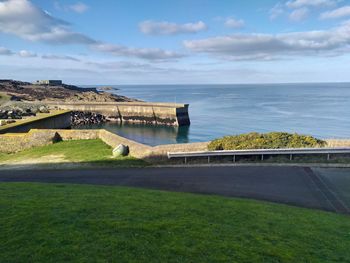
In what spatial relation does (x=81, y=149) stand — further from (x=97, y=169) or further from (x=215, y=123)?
(x=215, y=123)

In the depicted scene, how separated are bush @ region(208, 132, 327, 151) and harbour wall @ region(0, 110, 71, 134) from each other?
16675 millimetres

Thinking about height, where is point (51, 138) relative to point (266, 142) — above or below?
below

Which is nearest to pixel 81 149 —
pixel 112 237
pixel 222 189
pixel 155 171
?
pixel 155 171

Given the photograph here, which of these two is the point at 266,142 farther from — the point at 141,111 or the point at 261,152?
the point at 141,111

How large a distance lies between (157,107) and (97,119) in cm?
1349

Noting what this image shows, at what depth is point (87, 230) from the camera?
6199 mm

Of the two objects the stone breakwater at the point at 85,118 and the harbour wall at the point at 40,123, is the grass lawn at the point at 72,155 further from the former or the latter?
the stone breakwater at the point at 85,118

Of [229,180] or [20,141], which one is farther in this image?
[20,141]

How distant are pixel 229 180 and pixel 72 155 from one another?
33.3 ft

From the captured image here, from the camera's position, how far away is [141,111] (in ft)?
236

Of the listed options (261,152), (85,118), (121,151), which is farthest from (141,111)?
(261,152)

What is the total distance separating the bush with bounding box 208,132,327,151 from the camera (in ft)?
57.2

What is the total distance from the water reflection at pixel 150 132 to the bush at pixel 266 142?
30397 mm

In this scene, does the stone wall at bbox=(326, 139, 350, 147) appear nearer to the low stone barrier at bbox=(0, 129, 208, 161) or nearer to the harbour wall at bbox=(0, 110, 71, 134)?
the low stone barrier at bbox=(0, 129, 208, 161)
